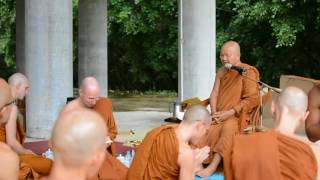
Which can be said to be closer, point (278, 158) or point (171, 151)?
point (278, 158)

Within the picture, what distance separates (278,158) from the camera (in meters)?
3.52

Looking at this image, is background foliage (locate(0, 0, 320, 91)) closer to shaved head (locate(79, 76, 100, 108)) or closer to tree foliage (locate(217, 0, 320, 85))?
tree foliage (locate(217, 0, 320, 85))

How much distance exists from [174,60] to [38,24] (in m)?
13.0

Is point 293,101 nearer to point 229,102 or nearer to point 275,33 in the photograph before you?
point 229,102

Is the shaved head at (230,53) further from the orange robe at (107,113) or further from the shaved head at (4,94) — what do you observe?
the shaved head at (4,94)

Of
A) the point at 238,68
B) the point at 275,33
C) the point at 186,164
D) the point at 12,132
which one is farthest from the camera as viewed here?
the point at 275,33

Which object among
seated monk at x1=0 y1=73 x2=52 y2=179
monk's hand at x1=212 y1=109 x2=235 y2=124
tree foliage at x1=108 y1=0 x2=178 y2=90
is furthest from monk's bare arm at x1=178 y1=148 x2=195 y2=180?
tree foliage at x1=108 y1=0 x2=178 y2=90

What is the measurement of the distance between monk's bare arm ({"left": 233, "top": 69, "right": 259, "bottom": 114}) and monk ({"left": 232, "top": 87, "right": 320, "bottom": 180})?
3048 millimetres

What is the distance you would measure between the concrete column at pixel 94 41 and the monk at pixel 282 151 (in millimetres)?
10772

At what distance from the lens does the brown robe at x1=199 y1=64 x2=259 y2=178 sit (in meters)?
6.50

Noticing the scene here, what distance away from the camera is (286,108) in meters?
3.54

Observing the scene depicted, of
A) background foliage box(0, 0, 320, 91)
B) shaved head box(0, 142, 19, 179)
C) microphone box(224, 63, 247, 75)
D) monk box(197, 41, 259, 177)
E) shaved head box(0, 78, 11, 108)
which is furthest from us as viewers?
background foliage box(0, 0, 320, 91)

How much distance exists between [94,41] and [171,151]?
10.00 m

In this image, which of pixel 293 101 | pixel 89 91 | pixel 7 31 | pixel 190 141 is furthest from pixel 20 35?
pixel 293 101
